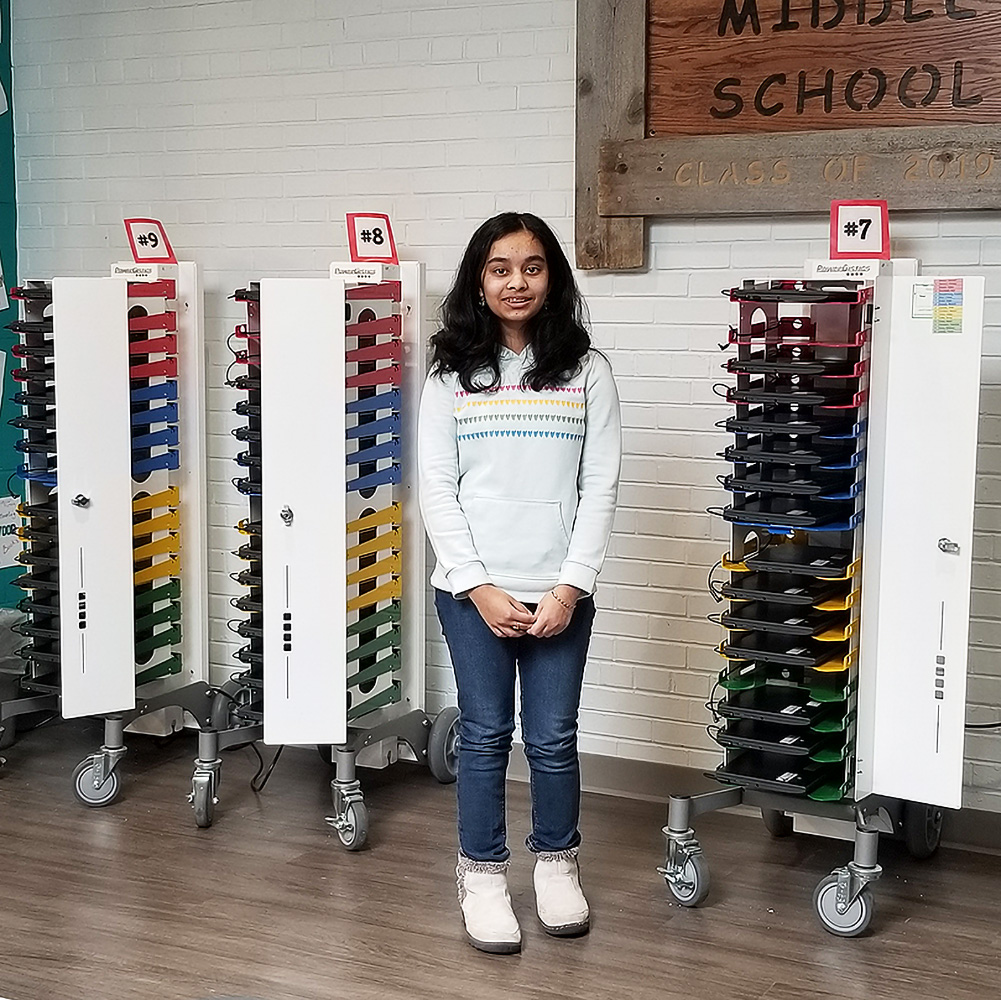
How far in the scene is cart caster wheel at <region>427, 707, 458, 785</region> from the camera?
150 inches

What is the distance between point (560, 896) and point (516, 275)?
1.22 metres

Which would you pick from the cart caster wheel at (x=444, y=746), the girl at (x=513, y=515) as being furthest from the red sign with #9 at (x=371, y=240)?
the cart caster wheel at (x=444, y=746)

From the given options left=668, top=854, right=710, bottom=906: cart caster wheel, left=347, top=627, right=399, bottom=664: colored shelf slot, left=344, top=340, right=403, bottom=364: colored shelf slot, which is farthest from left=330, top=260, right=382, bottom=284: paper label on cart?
left=668, top=854, right=710, bottom=906: cart caster wheel

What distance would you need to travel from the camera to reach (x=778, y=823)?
3.47 meters

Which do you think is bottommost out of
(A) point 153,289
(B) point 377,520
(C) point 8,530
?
(C) point 8,530

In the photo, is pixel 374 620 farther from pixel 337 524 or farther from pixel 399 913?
pixel 399 913

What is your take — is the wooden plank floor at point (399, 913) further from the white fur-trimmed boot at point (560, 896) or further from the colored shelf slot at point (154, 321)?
the colored shelf slot at point (154, 321)

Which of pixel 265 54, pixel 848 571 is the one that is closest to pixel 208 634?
pixel 265 54

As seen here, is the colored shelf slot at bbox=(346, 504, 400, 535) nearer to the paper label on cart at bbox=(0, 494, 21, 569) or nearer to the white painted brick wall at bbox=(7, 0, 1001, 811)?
the white painted brick wall at bbox=(7, 0, 1001, 811)

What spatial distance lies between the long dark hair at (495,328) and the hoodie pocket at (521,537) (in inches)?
9.1

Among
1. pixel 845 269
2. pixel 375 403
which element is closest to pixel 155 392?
pixel 375 403

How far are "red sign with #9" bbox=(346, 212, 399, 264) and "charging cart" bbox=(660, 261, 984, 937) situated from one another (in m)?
1.04

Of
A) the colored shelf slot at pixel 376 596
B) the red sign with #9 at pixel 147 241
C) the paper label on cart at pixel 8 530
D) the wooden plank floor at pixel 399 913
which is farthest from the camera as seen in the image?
the paper label on cart at pixel 8 530

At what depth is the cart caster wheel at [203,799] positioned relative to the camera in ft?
11.4
